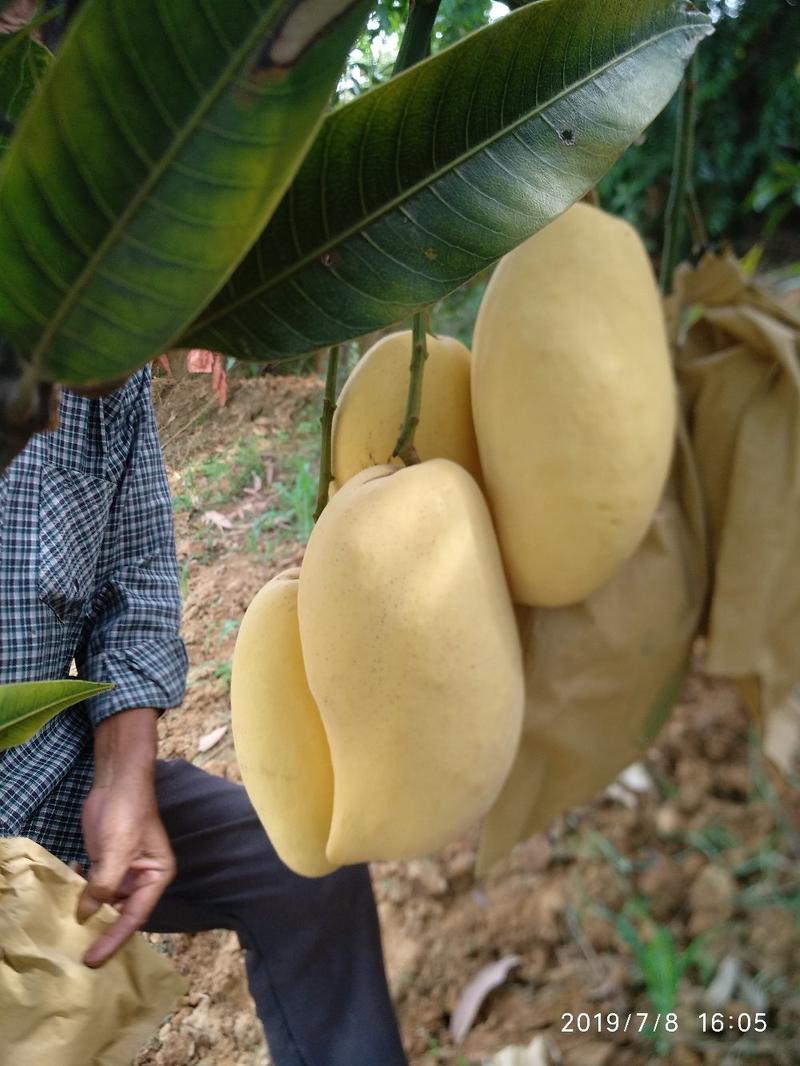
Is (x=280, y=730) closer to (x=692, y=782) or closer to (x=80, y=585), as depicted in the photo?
(x=80, y=585)

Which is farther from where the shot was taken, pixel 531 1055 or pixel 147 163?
pixel 531 1055

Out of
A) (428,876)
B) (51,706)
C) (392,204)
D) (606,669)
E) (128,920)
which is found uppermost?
(392,204)

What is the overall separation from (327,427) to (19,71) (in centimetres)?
17

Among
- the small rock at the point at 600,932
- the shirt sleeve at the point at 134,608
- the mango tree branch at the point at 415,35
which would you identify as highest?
the mango tree branch at the point at 415,35

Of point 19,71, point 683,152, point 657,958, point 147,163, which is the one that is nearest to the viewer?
point 147,163

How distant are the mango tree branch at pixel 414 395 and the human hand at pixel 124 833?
0.55 ft

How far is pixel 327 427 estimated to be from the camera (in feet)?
1.21

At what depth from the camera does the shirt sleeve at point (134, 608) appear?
336mm

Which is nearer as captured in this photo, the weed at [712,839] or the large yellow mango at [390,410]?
the large yellow mango at [390,410]

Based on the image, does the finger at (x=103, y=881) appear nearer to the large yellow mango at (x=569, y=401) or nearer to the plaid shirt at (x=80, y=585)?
the plaid shirt at (x=80, y=585)

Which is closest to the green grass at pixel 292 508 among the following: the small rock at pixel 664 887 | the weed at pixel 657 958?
the weed at pixel 657 958

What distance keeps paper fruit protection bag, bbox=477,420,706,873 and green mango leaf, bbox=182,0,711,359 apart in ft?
1.00

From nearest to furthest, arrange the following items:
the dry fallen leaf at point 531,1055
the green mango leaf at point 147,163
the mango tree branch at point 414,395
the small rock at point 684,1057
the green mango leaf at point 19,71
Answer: the green mango leaf at point 147,163, the green mango leaf at point 19,71, the mango tree branch at point 414,395, the dry fallen leaf at point 531,1055, the small rock at point 684,1057

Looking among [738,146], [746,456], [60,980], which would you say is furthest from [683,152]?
[738,146]
